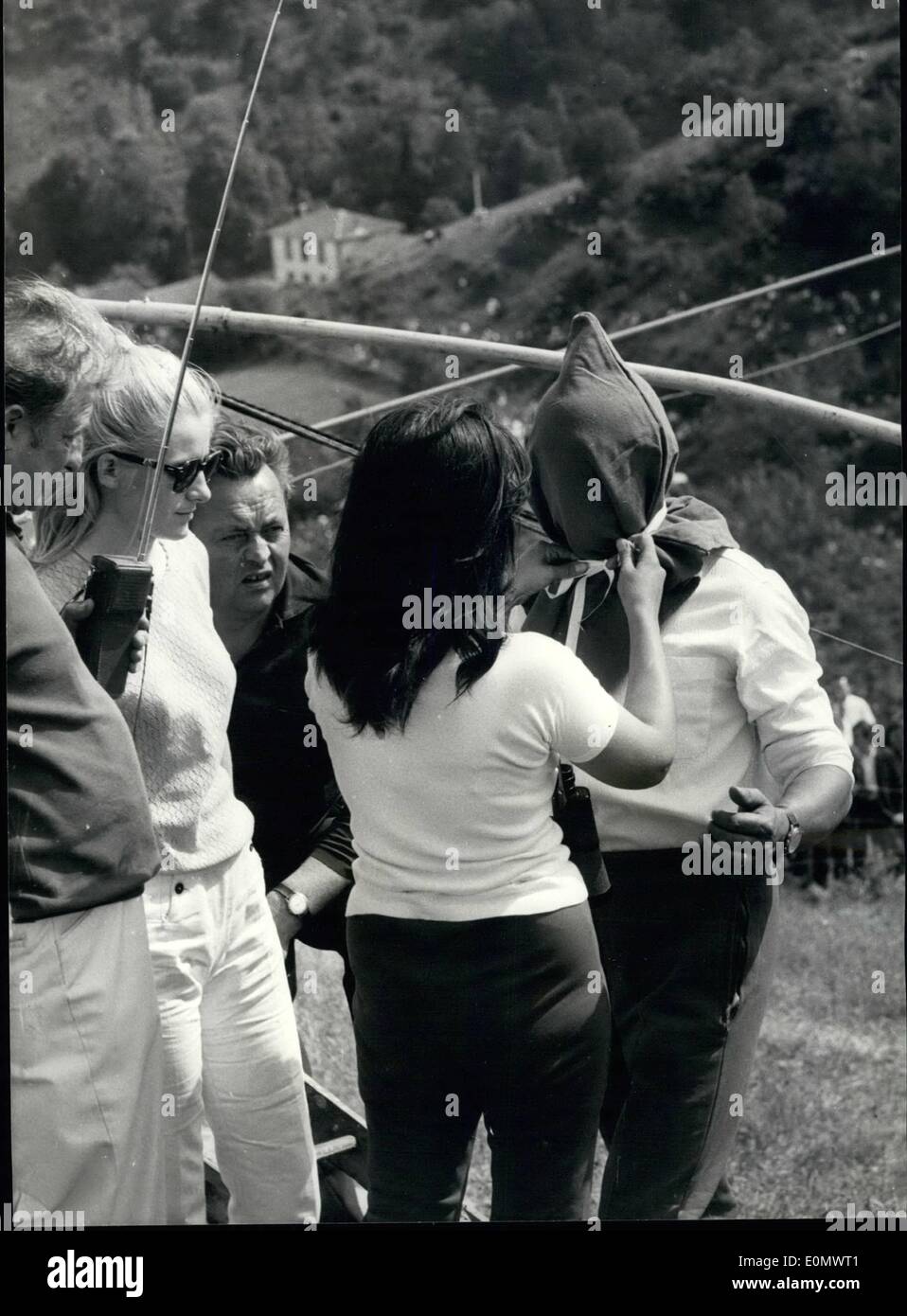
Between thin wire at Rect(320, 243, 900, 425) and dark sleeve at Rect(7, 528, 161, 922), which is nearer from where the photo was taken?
dark sleeve at Rect(7, 528, 161, 922)

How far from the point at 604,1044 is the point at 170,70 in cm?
191

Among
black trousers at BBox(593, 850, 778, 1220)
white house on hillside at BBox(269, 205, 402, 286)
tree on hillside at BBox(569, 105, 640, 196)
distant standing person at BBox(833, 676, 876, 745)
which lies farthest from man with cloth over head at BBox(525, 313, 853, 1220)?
white house on hillside at BBox(269, 205, 402, 286)

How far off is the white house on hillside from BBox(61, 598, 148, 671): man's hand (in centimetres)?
76

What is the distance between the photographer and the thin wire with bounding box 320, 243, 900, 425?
283 centimetres

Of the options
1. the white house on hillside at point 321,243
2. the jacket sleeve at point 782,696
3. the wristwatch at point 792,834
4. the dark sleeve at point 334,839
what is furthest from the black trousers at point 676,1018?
the white house on hillside at point 321,243

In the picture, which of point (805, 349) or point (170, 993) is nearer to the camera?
point (170, 993)

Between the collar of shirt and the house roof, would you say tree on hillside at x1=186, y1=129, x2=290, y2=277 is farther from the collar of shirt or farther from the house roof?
the collar of shirt

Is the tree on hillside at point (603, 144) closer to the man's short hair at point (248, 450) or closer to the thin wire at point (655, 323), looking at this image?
the thin wire at point (655, 323)

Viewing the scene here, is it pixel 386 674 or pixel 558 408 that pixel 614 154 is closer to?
pixel 558 408

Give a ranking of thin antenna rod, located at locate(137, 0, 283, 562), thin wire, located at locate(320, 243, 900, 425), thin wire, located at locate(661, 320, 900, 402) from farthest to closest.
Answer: thin wire, located at locate(661, 320, 900, 402) → thin wire, located at locate(320, 243, 900, 425) → thin antenna rod, located at locate(137, 0, 283, 562)

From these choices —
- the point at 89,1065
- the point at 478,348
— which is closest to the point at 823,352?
the point at 478,348

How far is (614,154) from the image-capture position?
288 centimetres

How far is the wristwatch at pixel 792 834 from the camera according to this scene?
261cm

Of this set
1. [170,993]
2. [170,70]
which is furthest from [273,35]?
[170,993]
